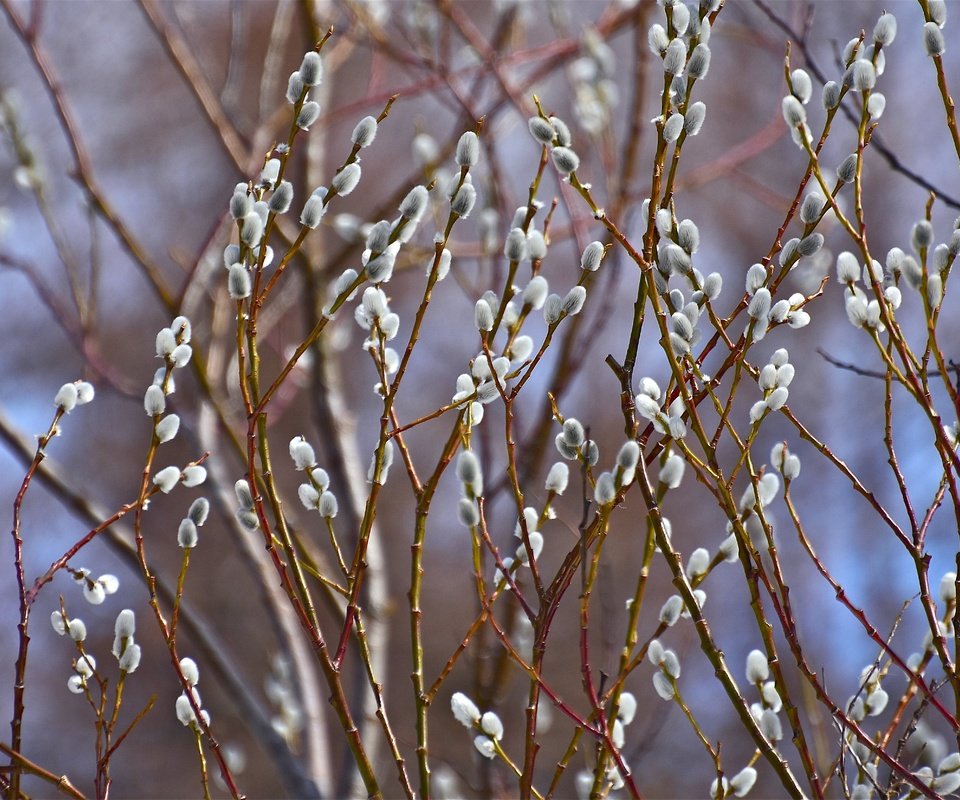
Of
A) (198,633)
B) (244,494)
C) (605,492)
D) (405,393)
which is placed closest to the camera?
(605,492)

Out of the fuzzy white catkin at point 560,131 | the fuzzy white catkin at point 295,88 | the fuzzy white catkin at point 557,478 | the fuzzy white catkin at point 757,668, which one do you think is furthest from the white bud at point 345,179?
the fuzzy white catkin at point 757,668

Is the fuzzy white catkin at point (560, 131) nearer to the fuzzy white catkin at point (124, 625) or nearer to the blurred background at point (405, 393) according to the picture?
the fuzzy white catkin at point (124, 625)

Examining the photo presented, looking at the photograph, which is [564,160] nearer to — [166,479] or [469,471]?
[469,471]

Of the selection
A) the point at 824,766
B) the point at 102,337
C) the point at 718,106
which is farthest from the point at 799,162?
the point at 824,766

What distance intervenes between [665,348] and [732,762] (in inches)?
191

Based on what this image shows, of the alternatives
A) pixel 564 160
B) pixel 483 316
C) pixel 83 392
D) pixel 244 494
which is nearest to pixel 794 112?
pixel 564 160

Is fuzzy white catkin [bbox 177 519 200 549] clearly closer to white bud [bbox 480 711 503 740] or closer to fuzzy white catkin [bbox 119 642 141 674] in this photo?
fuzzy white catkin [bbox 119 642 141 674]

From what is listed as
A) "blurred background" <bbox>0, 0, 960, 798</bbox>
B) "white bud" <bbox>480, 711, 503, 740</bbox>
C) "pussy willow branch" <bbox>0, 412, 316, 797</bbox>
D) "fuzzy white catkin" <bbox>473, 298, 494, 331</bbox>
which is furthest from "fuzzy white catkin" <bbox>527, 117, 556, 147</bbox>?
"blurred background" <bbox>0, 0, 960, 798</bbox>

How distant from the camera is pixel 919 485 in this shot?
3826 millimetres

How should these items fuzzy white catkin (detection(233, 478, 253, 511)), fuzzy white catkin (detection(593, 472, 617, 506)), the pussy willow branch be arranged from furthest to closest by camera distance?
1. the pussy willow branch
2. fuzzy white catkin (detection(233, 478, 253, 511))
3. fuzzy white catkin (detection(593, 472, 617, 506))

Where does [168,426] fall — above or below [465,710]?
above

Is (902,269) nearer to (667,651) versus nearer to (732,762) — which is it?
(667,651)

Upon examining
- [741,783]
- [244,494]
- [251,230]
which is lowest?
[741,783]

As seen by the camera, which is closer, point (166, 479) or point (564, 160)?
point (564, 160)
